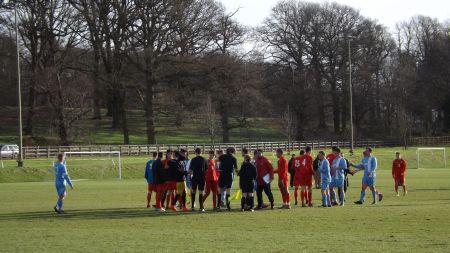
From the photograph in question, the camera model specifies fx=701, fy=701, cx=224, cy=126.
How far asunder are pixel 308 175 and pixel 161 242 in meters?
9.54

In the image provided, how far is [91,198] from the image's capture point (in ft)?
91.4

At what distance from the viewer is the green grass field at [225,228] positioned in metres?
13.5

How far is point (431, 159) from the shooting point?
216 ft

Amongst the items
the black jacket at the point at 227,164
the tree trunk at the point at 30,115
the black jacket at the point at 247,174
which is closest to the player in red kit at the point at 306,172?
the black jacket at the point at 247,174

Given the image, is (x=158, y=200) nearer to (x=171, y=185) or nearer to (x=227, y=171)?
(x=171, y=185)

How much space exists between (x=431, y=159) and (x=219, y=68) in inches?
871

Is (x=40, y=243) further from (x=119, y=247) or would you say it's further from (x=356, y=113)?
(x=356, y=113)

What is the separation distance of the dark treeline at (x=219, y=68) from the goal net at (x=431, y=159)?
1186 cm

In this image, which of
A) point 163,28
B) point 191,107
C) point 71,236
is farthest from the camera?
point 191,107

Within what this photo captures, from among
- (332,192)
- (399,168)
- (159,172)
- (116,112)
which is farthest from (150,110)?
(332,192)

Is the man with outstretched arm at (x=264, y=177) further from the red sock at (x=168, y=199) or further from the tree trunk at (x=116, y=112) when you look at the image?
the tree trunk at (x=116, y=112)

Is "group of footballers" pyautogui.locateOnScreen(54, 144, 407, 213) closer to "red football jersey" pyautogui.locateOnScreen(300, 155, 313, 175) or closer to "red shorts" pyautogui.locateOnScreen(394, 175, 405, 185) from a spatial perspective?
"red football jersey" pyautogui.locateOnScreen(300, 155, 313, 175)

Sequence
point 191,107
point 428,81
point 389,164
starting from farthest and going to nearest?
point 428,81
point 191,107
point 389,164

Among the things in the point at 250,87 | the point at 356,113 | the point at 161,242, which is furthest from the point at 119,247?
the point at 356,113
